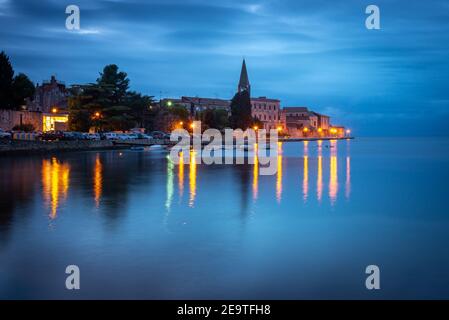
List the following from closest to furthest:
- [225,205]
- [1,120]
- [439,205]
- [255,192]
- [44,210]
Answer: [44,210] < [225,205] < [439,205] < [255,192] < [1,120]

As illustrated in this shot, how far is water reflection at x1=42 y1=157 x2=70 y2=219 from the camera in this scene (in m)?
20.1

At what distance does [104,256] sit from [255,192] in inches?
532

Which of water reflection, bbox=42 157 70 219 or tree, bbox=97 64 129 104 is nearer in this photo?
water reflection, bbox=42 157 70 219

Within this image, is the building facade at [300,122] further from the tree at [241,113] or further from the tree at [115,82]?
the tree at [115,82]

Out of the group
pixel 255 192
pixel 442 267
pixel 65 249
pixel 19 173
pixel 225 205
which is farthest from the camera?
pixel 19 173

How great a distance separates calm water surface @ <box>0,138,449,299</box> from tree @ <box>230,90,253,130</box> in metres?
66.4

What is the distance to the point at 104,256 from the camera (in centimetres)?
1205

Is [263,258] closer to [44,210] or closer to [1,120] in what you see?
[44,210]

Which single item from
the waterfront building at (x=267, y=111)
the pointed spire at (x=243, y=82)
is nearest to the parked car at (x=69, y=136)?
the pointed spire at (x=243, y=82)

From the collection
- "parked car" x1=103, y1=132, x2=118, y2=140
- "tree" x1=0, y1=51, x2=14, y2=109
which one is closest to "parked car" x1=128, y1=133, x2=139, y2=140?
"parked car" x1=103, y1=132, x2=118, y2=140

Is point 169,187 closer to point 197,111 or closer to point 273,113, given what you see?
point 197,111

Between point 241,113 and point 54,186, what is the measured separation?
70.4 m

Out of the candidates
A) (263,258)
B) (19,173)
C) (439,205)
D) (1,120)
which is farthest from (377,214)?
(1,120)
